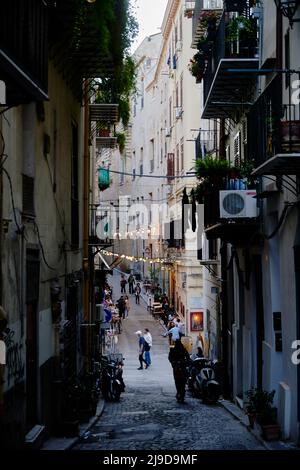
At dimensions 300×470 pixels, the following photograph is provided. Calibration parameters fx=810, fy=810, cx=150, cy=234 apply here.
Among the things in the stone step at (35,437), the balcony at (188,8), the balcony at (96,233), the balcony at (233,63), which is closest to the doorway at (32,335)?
the stone step at (35,437)

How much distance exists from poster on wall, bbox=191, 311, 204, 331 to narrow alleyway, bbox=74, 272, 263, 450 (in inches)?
347

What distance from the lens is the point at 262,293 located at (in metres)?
18.0

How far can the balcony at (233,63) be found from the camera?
17422 millimetres

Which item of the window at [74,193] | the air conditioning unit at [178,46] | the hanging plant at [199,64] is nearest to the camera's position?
the window at [74,193]

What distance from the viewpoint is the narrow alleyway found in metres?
13.9

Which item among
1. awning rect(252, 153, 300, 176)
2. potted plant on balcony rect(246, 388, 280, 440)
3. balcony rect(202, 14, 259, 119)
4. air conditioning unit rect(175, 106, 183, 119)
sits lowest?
potted plant on balcony rect(246, 388, 280, 440)

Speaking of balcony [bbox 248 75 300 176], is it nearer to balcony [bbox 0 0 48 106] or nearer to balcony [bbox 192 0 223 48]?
balcony [bbox 0 0 48 106]

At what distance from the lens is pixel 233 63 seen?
17703mm

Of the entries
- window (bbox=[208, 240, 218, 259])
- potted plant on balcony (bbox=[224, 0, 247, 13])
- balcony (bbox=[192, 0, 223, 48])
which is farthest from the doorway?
window (bbox=[208, 240, 218, 259])

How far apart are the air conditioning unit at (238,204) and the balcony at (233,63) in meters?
2.46

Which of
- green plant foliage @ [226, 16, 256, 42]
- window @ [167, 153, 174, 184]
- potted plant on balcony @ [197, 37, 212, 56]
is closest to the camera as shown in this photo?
green plant foliage @ [226, 16, 256, 42]

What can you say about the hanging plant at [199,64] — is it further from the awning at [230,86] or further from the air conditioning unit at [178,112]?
the air conditioning unit at [178,112]

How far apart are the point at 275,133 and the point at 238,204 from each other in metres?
5.25

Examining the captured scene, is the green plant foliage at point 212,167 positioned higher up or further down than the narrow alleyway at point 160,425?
higher up
